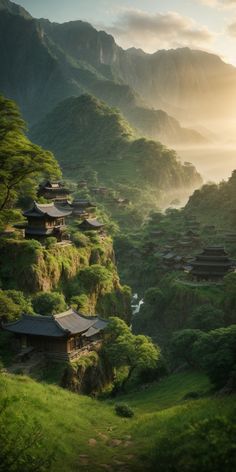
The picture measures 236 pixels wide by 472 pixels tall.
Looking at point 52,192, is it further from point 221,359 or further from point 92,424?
point 92,424

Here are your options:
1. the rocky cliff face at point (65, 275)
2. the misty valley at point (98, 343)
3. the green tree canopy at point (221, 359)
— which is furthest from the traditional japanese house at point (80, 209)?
the green tree canopy at point (221, 359)

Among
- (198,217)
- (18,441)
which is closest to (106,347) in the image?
(18,441)

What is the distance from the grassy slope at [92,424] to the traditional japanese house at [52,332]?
307 inches

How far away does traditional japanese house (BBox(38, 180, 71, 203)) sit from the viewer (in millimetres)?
90625

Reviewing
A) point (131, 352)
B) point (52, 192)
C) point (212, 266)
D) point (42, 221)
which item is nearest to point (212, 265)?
point (212, 266)

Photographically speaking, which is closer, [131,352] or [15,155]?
[15,155]

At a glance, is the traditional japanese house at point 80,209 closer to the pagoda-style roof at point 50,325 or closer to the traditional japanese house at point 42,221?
the traditional japanese house at point 42,221

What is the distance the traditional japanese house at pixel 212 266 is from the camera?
77625 mm

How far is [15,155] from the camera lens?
120ft

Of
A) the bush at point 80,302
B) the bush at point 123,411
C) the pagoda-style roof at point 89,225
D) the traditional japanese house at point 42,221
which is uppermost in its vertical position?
the traditional japanese house at point 42,221

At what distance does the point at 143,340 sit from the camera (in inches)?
1779

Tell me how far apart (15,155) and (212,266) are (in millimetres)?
49545

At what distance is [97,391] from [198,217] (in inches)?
→ 3665

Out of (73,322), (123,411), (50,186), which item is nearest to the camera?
(123,411)
